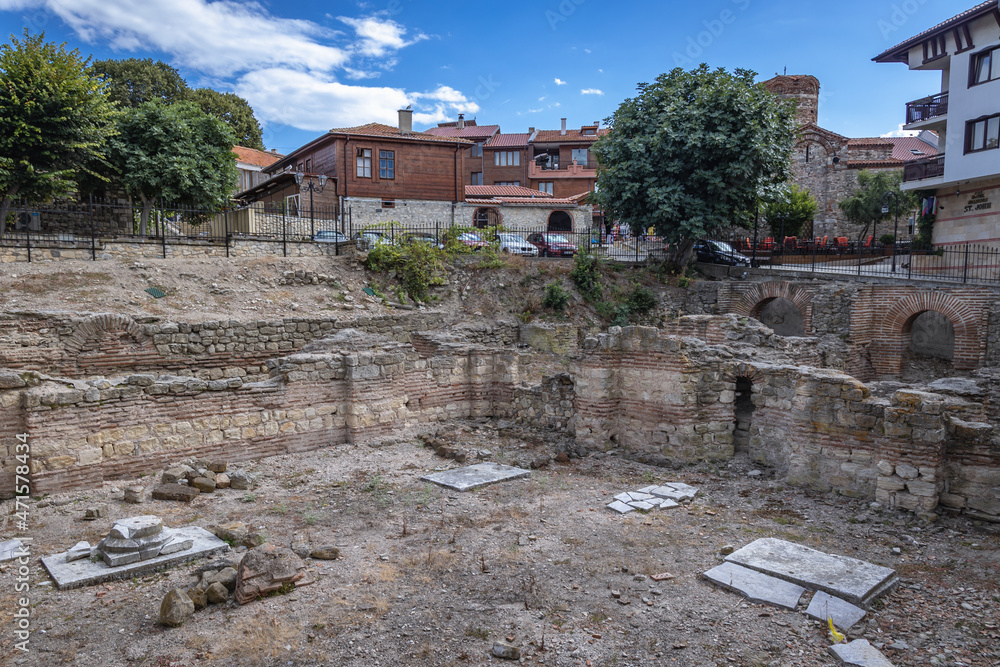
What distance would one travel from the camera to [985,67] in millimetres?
22844

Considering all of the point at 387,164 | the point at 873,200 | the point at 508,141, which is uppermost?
the point at 508,141

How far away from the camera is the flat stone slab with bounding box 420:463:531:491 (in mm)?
8153

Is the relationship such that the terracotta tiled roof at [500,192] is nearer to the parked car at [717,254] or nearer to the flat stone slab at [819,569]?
the parked car at [717,254]

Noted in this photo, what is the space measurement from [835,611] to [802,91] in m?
46.2

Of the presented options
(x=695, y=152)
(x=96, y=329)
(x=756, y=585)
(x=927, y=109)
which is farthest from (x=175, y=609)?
(x=927, y=109)

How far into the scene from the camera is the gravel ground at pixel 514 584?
14.9ft

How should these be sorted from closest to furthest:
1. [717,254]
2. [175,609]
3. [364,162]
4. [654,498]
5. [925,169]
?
1. [175,609]
2. [654,498]
3. [925,169]
4. [717,254]
5. [364,162]

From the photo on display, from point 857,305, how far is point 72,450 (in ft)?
62.7

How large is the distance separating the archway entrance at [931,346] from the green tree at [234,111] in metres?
35.6

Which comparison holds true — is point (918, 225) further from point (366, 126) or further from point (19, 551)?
point (19, 551)

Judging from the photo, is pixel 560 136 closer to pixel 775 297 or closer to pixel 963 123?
pixel 963 123

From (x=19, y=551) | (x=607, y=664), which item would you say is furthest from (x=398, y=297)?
(x=607, y=664)

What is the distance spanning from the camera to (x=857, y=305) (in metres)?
18.8

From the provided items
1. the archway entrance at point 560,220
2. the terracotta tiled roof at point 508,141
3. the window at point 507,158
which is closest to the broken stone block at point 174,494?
the archway entrance at point 560,220
